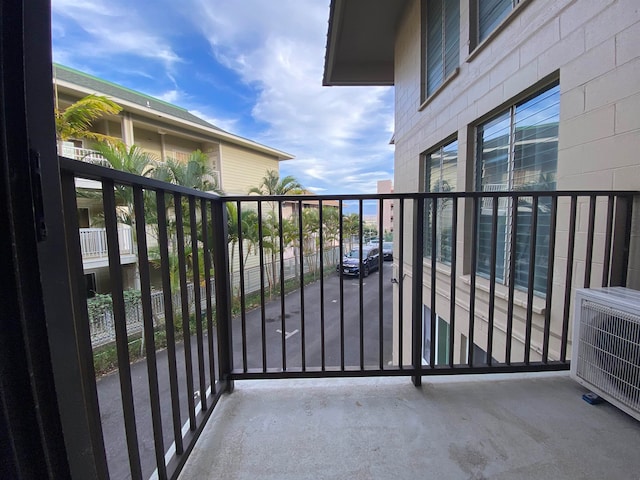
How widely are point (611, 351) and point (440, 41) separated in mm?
3732

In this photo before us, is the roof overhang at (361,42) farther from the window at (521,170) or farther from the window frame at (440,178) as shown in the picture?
the window at (521,170)

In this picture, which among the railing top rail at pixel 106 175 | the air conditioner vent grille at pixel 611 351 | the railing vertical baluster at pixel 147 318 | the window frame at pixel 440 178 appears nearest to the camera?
the railing top rail at pixel 106 175

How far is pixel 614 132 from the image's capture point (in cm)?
151

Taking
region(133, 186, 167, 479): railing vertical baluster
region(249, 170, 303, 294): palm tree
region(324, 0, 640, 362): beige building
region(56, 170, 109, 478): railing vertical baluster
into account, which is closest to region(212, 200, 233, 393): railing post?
region(133, 186, 167, 479): railing vertical baluster

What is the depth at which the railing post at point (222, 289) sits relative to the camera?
149 cm

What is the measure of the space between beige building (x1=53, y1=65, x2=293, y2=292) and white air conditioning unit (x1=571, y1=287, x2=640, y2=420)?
5480 mm

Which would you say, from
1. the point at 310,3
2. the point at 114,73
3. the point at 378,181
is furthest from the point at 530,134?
the point at 378,181

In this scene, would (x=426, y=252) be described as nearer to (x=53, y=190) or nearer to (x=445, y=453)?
(x=445, y=453)

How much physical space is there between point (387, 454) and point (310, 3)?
16.8 ft

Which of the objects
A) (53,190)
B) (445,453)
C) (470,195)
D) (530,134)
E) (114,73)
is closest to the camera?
(53,190)

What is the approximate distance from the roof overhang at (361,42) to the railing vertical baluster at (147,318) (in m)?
3.79

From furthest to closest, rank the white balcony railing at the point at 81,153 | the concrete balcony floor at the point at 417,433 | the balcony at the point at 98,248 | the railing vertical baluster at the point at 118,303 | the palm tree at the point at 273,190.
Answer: the palm tree at the point at 273,190, the white balcony railing at the point at 81,153, the balcony at the point at 98,248, the concrete balcony floor at the point at 417,433, the railing vertical baluster at the point at 118,303

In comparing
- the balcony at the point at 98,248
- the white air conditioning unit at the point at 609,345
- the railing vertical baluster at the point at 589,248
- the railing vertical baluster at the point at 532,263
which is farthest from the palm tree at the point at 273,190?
the white air conditioning unit at the point at 609,345

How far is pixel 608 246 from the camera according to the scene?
152 centimetres
